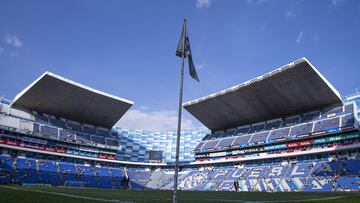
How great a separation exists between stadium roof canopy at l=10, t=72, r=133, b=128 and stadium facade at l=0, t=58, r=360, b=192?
0.21 m

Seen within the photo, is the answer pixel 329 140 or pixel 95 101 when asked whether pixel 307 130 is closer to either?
pixel 329 140

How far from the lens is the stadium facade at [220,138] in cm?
5141

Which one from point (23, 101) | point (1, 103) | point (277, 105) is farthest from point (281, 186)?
point (1, 103)

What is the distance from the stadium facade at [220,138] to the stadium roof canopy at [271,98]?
20 centimetres

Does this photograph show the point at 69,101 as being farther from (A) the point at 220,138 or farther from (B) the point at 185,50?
(B) the point at 185,50

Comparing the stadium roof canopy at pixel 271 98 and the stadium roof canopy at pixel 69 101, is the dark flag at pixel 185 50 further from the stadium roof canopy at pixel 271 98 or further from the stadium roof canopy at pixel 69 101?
the stadium roof canopy at pixel 69 101

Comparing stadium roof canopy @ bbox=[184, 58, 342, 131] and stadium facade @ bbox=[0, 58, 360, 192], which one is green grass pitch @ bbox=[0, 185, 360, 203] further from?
stadium roof canopy @ bbox=[184, 58, 342, 131]

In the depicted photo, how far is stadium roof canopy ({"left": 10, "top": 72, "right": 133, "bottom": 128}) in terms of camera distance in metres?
58.1

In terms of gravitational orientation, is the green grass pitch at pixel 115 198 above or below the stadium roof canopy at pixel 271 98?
below

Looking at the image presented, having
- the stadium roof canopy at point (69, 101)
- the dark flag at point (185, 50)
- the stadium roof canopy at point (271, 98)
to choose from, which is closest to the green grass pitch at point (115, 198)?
the dark flag at point (185, 50)

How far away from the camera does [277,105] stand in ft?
205

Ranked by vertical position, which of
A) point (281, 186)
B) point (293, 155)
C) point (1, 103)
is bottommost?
point (281, 186)

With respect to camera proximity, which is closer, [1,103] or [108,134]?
[1,103]

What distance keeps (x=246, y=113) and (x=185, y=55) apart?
199ft
